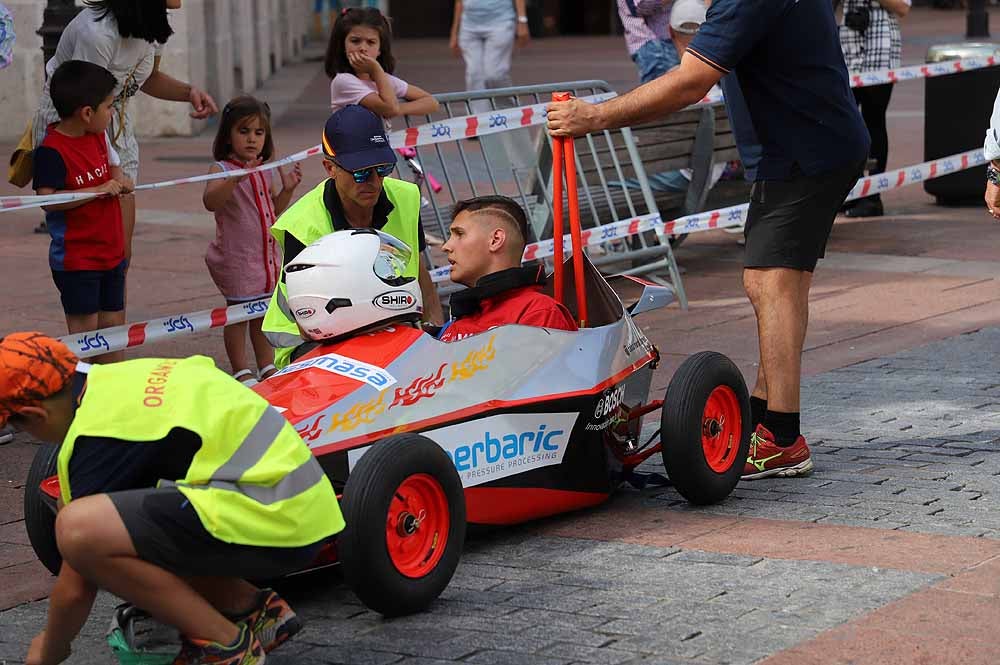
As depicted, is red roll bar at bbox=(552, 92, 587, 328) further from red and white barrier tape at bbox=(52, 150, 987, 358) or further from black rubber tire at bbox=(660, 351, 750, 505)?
red and white barrier tape at bbox=(52, 150, 987, 358)

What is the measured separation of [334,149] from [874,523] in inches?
81.4

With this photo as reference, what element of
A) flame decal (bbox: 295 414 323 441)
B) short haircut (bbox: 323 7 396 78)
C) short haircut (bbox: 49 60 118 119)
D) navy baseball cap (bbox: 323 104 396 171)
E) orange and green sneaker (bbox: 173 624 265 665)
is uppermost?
short haircut (bbox: 323 7 396 78)

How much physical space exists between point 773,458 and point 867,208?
6375 millimetres

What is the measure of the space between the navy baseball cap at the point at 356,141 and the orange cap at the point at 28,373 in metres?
1.89

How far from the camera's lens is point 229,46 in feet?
61.8

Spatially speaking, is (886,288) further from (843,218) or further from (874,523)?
(874,523)

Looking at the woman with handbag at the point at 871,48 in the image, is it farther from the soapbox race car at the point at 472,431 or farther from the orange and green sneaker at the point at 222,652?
the orange and green sneaker at the point at 222,652

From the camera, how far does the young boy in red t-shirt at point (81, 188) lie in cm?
624

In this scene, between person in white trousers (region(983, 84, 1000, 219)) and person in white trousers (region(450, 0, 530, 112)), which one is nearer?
person in white trousers (region(983, 84, 1000, 219))

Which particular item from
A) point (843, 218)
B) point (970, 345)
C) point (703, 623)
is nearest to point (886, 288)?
point (970, 345)

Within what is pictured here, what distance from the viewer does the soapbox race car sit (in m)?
4.14

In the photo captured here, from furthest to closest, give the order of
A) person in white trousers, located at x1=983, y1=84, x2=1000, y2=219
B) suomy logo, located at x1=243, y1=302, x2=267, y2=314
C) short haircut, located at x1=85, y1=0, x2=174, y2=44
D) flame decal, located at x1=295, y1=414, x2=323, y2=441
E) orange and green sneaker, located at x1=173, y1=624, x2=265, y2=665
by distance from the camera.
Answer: short haircut, located at x1=85, y1=0, x2=174, y2=44 < suomy logo, located at x1=243, y1=302, x2=267, y2=314 < person in white trousers, located at x1=983, y1=84, x2=1000, y2=219 < flame decal, located at x1=295, y1=414, x2=323, y2=441 < orange and green sneaker, located at x1=173, y1=624, x2=265, y2=665

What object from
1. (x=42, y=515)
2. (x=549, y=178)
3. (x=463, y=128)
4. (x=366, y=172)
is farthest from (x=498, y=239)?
(x=549, y=178)

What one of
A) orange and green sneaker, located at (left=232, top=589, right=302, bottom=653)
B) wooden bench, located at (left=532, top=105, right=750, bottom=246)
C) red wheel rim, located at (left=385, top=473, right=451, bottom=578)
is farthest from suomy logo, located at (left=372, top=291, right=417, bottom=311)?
wooden bench, located at (left=532, top=105, right=750, bottom=246)
